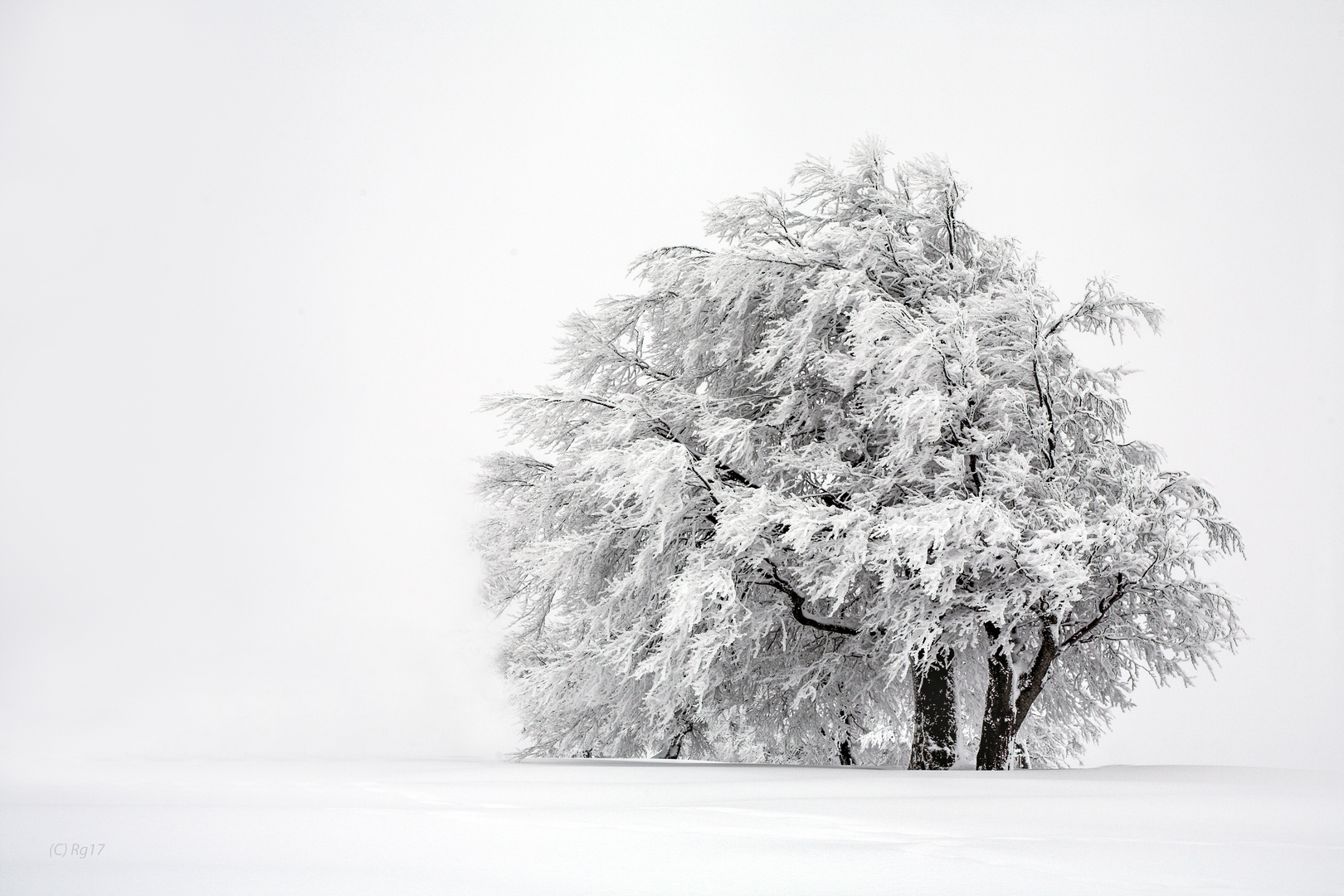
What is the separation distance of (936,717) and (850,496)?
3016mm

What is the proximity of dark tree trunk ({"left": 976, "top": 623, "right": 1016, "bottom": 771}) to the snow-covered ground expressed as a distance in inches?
94.6

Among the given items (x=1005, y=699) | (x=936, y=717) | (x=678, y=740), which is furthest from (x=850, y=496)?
(x=678, y=740)

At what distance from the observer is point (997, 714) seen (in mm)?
11570

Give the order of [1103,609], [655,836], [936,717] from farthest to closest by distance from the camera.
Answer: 1. [936,717]
2. [1103,609]
3. [655,836]

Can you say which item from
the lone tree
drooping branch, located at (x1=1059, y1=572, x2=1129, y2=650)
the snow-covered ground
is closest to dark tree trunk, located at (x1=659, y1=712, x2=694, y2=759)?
the lone tree

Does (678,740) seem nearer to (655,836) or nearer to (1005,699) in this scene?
(1005,699)

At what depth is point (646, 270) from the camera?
13461 mm

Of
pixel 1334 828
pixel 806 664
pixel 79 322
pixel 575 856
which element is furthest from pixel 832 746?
pixel 79 322

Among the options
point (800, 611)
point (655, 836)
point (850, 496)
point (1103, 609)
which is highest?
point (850, 496)

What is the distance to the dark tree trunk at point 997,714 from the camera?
1145 cm

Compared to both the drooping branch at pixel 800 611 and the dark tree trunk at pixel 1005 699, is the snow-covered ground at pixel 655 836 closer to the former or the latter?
the dark tree trunk at pixel 1005 699

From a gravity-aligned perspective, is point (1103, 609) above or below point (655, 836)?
above

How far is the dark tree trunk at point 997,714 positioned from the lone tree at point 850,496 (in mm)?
26

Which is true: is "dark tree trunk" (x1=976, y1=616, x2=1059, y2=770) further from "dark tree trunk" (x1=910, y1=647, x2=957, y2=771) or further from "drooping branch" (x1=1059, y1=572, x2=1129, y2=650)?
"dark tree trunk" (x1=910, y1=647, x2=957, y2=771)
